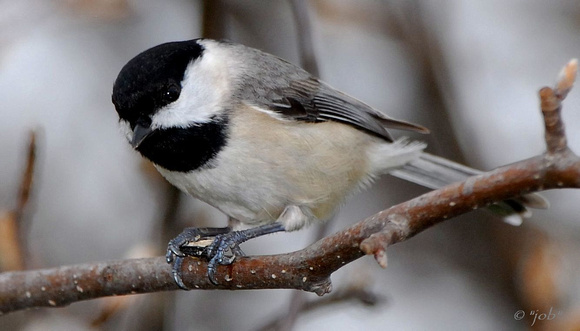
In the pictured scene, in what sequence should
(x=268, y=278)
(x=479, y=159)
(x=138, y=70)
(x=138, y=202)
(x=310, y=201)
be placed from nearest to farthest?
1. (x=268, y=278)
2. (x=138, y=70)
3. (x=310, y=201)
4. (x=479, y=159)
5. (x=138, y=202)

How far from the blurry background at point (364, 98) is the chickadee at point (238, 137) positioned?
0.86 meters

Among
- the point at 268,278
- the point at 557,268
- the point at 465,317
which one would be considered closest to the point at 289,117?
the point at 268,278

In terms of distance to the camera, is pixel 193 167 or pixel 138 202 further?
pixel 138 202

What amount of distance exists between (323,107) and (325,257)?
1.27 m

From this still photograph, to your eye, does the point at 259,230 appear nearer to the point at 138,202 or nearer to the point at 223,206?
the point at 223,206

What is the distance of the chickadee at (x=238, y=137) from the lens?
243cm

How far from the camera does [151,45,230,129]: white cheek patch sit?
2455 mm

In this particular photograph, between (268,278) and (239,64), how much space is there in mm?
1092

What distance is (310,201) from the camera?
8.71 ft

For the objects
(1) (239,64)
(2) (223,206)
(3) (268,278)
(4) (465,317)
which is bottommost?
(4) (465,317)

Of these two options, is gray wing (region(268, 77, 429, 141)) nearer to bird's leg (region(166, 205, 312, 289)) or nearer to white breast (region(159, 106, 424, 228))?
white breast (region(159, 106, 424, 228))

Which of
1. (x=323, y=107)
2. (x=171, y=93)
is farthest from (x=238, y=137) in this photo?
(x=323, y=107)

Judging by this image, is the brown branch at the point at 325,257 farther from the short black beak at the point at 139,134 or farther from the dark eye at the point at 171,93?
the dark eye at the point at 171,93

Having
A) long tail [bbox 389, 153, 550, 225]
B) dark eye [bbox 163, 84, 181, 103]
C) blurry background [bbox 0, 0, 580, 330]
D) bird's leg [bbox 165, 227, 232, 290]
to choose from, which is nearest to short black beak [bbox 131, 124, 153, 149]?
dark eye [bbox 163, 84, 181, 103]
